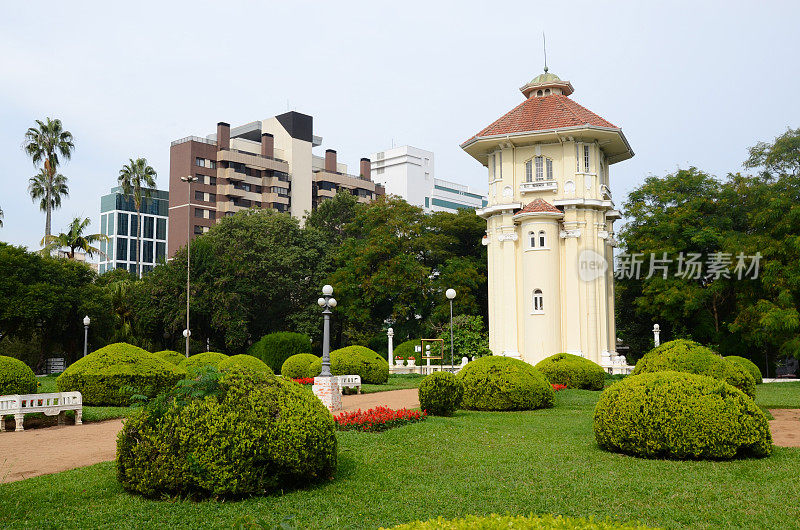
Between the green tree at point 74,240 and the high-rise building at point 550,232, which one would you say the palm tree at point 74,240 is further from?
the high-rise building at point 550,232

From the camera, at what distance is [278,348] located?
35.5 m

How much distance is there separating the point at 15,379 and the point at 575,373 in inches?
672

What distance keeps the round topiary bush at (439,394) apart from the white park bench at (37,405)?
7.71 metres

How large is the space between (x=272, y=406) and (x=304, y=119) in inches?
2710

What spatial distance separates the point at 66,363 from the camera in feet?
130

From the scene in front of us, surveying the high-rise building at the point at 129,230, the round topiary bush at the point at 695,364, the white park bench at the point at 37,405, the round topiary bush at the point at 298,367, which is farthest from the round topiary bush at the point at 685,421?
the high-rise building at the point at 129,230

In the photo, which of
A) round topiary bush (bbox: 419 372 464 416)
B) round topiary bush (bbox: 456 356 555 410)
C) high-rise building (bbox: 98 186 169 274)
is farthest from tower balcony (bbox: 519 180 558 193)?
high-rise building (bbox: 98 186 169 274)

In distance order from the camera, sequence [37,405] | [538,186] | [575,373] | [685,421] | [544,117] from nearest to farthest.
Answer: [685,421], [37,405], [575,373], [538,186], [544,117]

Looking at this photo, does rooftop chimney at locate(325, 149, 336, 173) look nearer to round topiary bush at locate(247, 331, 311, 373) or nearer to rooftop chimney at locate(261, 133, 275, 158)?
rooftop chimney at locate(261, 133, 275, 158)

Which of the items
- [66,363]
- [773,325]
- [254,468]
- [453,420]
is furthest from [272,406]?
[66,363]

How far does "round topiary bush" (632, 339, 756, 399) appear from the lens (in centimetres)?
1563

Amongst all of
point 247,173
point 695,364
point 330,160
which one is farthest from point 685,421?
point 330,160

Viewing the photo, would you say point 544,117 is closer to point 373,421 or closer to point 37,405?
point 373,421

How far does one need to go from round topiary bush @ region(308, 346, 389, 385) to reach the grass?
15385 mm
